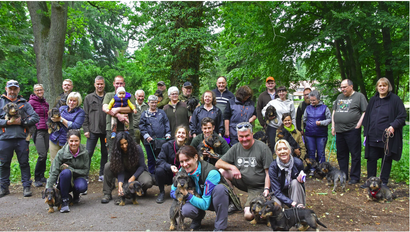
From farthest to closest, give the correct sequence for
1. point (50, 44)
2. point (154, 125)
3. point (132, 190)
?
point (50, 44) → point (154, 125) → point (132, 190)

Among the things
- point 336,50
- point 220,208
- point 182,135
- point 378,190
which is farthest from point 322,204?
point 336,50

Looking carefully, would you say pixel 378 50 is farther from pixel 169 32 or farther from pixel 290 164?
pixel 290 164

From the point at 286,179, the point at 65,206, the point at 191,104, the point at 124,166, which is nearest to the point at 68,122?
the point at 124,166

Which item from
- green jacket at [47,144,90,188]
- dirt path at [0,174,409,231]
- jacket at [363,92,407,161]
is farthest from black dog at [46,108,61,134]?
jacket at [363,92,407,161]

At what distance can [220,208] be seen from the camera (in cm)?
340

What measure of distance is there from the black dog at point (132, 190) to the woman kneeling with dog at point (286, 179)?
215 centimetres

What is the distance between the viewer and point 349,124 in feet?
19.3

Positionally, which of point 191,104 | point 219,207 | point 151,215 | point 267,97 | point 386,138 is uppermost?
point 267,97

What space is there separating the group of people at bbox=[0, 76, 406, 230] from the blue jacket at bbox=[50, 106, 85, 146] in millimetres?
18

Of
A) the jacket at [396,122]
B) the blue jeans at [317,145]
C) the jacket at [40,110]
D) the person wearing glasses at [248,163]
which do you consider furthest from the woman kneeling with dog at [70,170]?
the jacket at [396,122]

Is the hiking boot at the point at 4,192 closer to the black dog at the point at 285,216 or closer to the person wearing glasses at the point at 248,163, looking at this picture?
the person wearing glasses at the point at 248,163

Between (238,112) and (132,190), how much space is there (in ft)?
8.24

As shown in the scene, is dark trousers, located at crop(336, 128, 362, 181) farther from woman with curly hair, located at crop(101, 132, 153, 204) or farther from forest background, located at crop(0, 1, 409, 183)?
forest background, located at crop(0, 1, 409, 183)

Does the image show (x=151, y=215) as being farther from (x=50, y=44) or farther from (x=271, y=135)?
(x=50, y=44)
